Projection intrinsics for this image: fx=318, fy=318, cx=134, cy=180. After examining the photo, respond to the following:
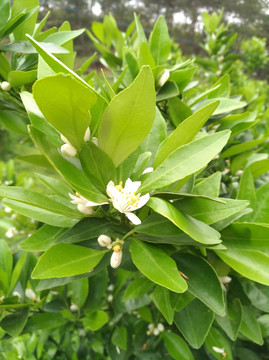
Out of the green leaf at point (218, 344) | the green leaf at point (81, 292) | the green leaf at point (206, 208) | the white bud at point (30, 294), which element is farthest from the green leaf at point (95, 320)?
the green leaf at point (206, 208)

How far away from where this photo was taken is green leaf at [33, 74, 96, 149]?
306 mm

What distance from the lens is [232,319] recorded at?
604 millimetres

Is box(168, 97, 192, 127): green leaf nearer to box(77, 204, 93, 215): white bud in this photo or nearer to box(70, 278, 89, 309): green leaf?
box(77, 204, 93, 215): white bud

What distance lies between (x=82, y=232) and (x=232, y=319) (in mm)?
354

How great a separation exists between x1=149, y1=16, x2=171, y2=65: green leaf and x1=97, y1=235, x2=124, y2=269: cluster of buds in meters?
0.45

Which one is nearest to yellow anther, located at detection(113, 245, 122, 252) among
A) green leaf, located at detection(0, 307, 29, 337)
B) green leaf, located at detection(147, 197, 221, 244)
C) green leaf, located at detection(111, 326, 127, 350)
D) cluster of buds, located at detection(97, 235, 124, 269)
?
cluster of buds, located at detection(97, 235, 124, 269)

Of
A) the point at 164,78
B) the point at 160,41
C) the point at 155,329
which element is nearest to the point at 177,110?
the point at 164,78

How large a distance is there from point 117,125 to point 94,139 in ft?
0.20

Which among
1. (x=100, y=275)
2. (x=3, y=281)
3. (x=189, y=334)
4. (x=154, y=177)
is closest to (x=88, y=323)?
(x=100, y=275)

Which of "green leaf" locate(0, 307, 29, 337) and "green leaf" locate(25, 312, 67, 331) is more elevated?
"green leaf" locate(0, 307, 29, 337)

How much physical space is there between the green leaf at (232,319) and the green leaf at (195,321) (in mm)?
45

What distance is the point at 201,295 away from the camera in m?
0.45

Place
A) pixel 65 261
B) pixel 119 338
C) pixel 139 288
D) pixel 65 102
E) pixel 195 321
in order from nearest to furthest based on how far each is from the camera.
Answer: pixel 65 102
pixel 65 261
pixel 195 321
pixel 139 288
pixel 119 338

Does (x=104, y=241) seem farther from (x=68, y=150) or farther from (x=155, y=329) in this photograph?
(x=155, y=329)
